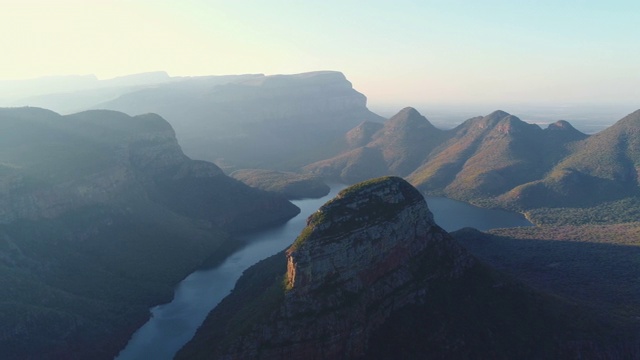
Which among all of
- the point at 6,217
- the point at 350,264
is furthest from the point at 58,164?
the point at 350,264

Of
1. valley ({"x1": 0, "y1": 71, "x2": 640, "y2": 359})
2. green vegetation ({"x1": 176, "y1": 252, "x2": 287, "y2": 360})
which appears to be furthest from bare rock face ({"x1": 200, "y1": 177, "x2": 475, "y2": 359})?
green vegetation ({"x1": 176, "y1": 252, "x2": 287, "y2": 360})

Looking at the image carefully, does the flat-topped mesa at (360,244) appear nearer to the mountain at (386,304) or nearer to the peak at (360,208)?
the peak at (360,208)

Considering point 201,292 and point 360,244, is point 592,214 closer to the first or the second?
point 360,244

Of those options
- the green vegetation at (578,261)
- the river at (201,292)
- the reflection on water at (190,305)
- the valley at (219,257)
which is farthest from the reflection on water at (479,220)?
the reflection on water at (190,305)

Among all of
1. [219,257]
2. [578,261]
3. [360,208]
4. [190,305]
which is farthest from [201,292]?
[578,261]

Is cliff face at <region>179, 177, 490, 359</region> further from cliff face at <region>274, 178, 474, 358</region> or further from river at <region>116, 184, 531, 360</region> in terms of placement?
river at <region>116, 184, 531, 360</region>

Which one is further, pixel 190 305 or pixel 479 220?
pixel 479 220
